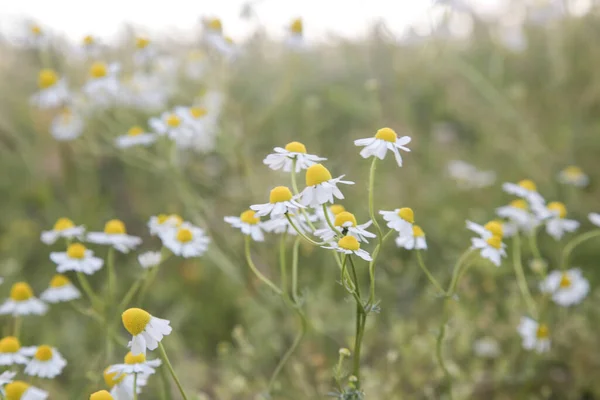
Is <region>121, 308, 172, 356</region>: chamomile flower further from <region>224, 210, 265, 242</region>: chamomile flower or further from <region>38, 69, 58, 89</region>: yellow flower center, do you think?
<region>38, 69, 58, 89</region>: yellow flower center

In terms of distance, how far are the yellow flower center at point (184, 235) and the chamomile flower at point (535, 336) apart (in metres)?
0.83

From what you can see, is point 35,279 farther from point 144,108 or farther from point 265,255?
point 265,255

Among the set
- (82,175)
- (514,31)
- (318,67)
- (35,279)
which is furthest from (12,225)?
(514,31)

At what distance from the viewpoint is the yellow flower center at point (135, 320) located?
93 cm

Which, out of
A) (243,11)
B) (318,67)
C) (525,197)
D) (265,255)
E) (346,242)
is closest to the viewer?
(346,242)

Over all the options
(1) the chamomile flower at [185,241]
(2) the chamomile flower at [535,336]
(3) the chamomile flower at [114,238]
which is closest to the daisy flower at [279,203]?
(1) the chamomile flower at [185,241]

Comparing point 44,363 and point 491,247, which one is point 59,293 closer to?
point 44,363

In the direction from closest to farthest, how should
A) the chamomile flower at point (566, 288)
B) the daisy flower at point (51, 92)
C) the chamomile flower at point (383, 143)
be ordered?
the chamomile flower at point (383, 143) → the chamomile flower at point (566, 288) → the daisy flower at point (51, 92)

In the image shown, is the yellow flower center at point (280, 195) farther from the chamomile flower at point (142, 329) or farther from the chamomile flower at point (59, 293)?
the chamomile flower at point (59, 293)

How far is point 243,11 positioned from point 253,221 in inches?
53.1

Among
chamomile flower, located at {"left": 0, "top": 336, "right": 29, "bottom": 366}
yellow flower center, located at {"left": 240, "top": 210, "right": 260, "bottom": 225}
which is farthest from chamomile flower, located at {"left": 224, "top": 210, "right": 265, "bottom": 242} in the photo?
chamomile flower, located at {"left": 0, "top": 336, "right": 29, "bottom": 366}

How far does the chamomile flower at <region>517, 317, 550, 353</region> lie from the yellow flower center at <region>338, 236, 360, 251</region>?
2.36 feet

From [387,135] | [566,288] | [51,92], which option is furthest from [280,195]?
[51,92]

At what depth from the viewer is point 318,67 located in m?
3.78
